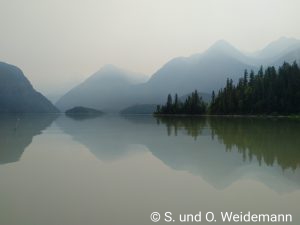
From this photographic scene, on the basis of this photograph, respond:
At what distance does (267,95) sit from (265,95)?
1.40 m

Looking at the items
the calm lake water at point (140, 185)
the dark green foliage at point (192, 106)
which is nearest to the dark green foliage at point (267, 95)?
the dark green foliage at point (192, 106)

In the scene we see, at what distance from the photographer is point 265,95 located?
124m

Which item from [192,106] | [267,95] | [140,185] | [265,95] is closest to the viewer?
[140,185]

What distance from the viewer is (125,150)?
28625 mm

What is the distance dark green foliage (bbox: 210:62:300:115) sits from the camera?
11600 centimetres

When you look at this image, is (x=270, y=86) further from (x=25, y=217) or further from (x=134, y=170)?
(x=25, y=217)

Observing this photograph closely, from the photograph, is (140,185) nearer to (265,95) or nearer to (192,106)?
(265,95)

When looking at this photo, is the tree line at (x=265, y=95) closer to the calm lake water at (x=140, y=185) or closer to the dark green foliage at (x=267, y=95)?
the dark green foliage at (x=267, y=95)

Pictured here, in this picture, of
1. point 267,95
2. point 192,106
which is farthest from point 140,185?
point 192,106

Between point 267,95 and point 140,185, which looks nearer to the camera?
point 140,185

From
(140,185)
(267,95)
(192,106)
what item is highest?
(267,95)

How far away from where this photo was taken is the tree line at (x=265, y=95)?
381 ft

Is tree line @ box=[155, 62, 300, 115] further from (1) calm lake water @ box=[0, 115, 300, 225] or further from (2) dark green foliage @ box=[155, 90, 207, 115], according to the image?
(1) calm lake water @ box=[0, 115, 300, 225]

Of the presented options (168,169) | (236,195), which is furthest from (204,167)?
(236,195)
